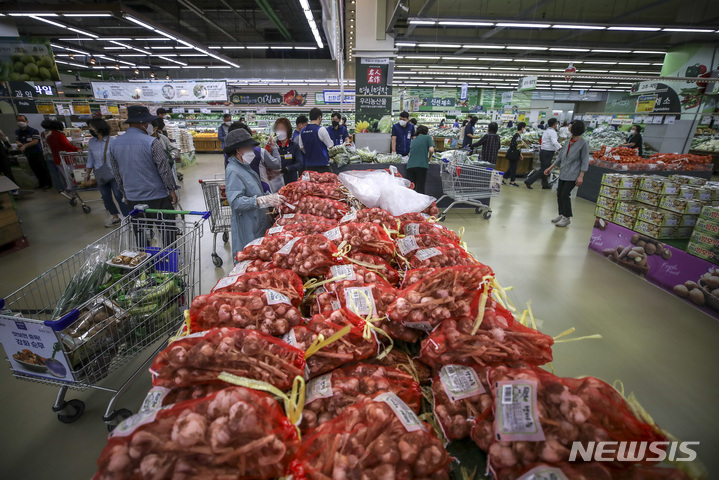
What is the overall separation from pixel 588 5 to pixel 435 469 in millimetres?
16520

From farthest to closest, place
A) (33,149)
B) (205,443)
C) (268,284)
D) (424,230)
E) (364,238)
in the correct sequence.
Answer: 1. (33,149)
2. (424,230)
3. (364,238)
4. (268,284)
5. (205,443)

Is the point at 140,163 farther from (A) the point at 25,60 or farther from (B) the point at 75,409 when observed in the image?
(A) the point at 25,60

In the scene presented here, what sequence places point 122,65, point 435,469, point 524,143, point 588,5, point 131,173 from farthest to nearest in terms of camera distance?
point 122,65
point 588,5
point 524,143
point 131,173
point 435,469

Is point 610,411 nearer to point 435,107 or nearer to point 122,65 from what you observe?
point 435,107

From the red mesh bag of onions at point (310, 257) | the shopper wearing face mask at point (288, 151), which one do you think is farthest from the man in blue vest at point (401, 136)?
the red mesh bag of onions at point (310, 257)

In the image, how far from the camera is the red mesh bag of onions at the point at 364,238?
184 cm

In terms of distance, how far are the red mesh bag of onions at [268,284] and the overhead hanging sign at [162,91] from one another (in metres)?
16.1

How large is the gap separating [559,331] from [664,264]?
2.02 m

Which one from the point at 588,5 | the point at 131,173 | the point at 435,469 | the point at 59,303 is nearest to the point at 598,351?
the point at 435,469

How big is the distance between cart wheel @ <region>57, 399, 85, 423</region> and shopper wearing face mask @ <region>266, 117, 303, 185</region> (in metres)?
4.14

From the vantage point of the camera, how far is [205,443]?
2.46 feet

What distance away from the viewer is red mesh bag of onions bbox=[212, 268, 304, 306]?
1.46 metres

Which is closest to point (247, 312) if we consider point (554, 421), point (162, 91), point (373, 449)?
point (373, 449)

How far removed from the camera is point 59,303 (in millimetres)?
1811
